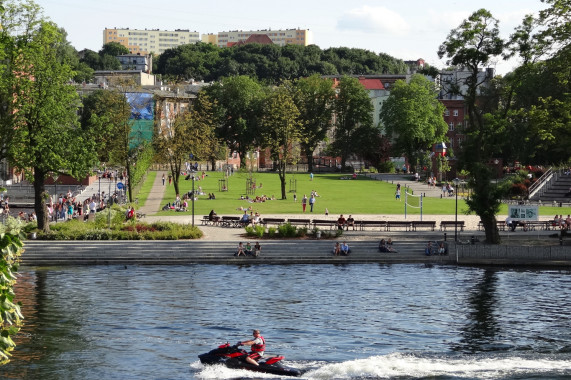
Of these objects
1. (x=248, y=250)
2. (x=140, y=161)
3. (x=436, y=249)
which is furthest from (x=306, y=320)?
(x=140, y=161)

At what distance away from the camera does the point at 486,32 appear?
5716 cm

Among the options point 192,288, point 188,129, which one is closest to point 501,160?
point 188,129

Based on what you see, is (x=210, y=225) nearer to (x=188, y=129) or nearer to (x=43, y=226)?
(x=43, y=226)

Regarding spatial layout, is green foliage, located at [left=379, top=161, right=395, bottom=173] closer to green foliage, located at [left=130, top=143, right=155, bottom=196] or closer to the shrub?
green foliage, located at [left=130, top=143, right=155, bottom=196]

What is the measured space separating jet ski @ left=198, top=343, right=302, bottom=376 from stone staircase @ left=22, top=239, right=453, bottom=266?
2419cm

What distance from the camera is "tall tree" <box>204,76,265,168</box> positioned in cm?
14638

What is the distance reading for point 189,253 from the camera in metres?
57.8

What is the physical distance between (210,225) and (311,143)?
7493 centimetres

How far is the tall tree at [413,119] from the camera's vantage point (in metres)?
139

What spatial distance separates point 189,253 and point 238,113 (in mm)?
92362

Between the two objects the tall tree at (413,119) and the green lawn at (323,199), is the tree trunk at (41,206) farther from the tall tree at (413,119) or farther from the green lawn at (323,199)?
the tall tree at (413,119)

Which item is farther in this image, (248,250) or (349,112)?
(349,112)

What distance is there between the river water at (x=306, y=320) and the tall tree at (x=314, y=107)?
3413 inches

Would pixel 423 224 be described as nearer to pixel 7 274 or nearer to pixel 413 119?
pixel 7 274
